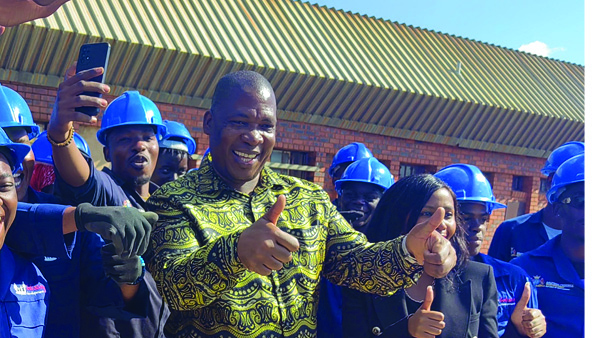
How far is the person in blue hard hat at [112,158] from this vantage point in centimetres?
216

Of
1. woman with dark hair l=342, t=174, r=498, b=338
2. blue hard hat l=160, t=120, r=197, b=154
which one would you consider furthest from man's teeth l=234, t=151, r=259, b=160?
blue hard hat l=160, t=120, r=197, b=154

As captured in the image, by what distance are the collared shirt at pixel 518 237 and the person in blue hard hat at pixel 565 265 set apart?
1239 mm

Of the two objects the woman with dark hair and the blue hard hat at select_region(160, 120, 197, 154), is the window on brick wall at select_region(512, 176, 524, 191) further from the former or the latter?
the woman with dark hair

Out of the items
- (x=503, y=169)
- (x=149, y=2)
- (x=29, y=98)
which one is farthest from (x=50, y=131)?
(x=503, y=169)

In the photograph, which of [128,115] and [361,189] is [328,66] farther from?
[128,115]

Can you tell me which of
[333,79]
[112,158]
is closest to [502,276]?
[112,158]

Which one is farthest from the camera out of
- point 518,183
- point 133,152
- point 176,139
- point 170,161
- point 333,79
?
point 518,183

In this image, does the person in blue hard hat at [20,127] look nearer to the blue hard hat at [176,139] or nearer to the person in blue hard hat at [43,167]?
the person in blue hard hat at [43,167]

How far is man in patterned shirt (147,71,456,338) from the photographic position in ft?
6.40

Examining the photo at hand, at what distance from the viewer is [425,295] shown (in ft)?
8.78

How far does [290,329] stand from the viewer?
2096 mm

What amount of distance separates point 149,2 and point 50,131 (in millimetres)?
6721

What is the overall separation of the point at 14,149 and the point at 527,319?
7.20ft

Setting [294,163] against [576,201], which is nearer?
[576,201]
